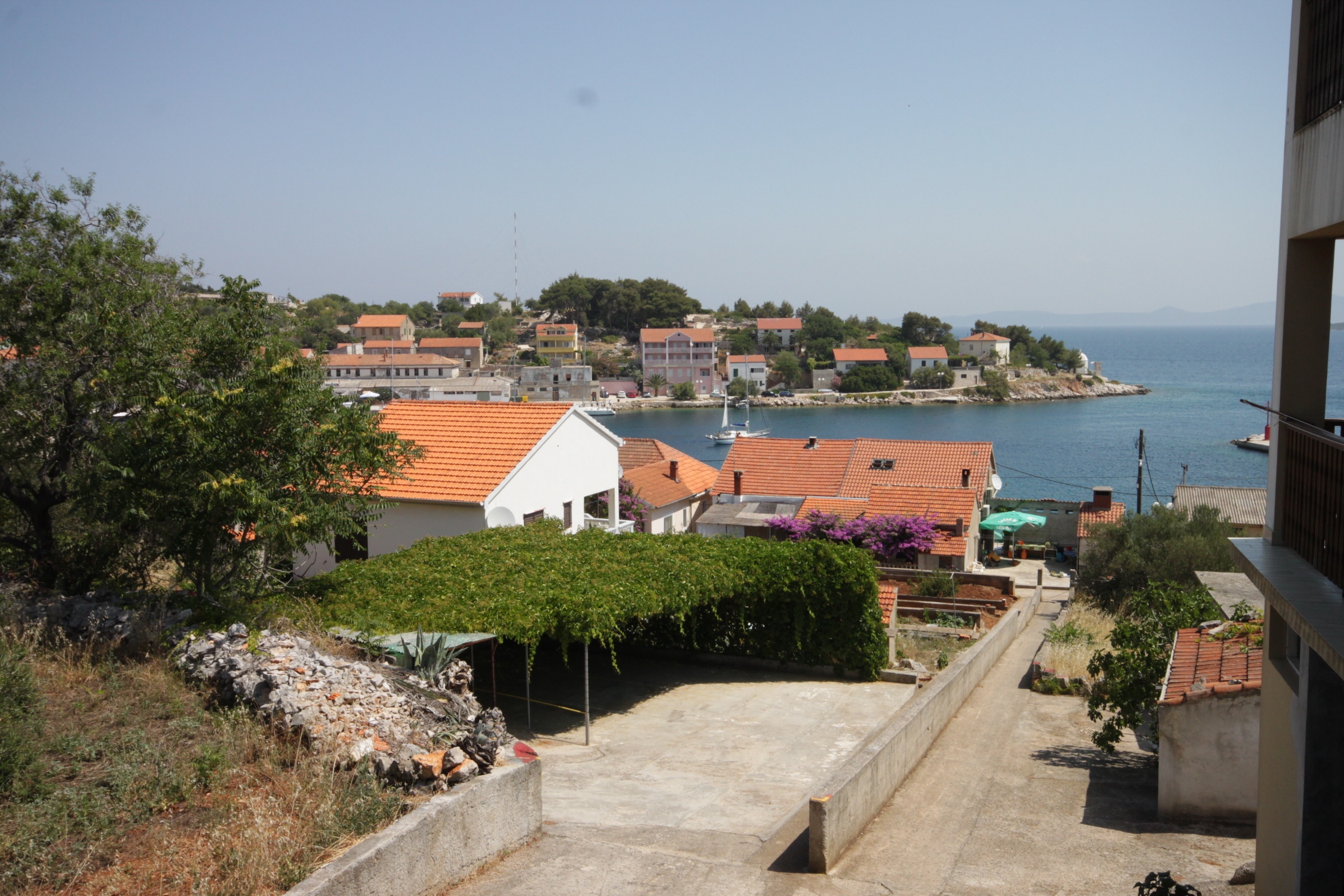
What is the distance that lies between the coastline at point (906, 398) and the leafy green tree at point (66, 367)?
14720cm

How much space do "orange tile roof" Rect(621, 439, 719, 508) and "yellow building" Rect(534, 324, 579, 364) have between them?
13927 centimetres

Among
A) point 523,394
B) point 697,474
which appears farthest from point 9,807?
point 523,394

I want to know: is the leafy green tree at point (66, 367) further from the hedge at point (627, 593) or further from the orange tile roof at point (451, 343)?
the orange tile roof at point (451, 343)

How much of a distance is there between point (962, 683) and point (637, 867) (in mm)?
9190

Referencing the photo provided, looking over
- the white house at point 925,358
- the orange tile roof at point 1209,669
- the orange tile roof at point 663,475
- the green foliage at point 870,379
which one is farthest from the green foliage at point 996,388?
the orange tile roof at point 1209,669

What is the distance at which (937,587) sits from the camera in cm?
2719

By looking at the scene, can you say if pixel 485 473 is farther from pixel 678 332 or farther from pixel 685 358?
pixel 678 332

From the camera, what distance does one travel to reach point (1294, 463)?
757 centimetres

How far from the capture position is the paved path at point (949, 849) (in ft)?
27.9

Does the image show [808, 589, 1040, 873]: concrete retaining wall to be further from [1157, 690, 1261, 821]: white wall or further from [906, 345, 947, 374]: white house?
[906, 345, 947, 374]: white house

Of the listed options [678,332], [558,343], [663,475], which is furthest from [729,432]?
[663,475]

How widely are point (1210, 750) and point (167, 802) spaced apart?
10.1 metres

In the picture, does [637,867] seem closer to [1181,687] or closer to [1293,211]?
[1181,687]

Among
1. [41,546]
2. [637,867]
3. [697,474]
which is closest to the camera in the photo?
[637,867]
